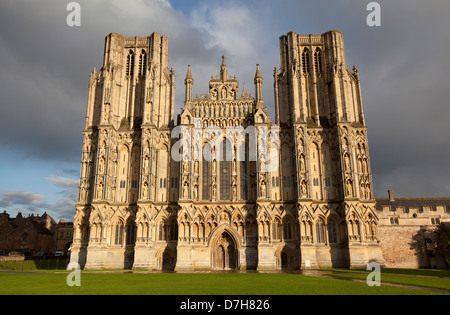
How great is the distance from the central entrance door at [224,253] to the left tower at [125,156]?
667cm

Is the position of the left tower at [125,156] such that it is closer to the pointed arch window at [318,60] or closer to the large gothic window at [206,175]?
the large gothic window at [206,175]

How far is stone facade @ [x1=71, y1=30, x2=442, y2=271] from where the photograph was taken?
42.7 meters

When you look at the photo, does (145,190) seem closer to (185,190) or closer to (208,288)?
(185,190)

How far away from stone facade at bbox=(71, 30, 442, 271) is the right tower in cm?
15

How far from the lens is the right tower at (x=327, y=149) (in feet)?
139

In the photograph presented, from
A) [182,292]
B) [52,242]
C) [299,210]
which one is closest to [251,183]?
[299,210]

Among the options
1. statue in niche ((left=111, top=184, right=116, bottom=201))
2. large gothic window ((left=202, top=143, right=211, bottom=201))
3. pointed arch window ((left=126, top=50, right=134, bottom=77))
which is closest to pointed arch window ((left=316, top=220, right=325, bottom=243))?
large gothic window ((left=202, top=143, right=211, bottom=201))

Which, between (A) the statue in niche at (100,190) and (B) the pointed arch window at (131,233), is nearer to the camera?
(A) the statue in niche at (100,190)

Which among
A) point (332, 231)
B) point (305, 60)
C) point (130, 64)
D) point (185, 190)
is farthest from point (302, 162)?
point (130, 64)

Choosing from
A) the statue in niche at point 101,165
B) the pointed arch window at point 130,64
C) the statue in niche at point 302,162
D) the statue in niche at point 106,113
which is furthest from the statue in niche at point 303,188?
the pointed arch window at point 130,64

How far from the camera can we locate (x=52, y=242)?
88.6 m

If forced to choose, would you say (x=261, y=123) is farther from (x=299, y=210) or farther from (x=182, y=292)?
(x=182, y=292)

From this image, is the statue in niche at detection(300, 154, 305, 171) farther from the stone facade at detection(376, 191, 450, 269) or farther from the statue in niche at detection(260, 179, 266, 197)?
the stone facade at detection(376, 191, 450, 269)

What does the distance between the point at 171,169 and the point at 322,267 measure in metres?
23.3
